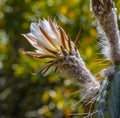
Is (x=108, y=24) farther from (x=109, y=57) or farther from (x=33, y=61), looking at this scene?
(x=33, y=61)

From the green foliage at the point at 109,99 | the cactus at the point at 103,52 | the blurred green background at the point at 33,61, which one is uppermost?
the blurred green background at the point at 33,61

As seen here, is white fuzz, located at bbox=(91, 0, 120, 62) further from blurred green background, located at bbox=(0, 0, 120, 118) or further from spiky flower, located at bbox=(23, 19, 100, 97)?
blurred green background, located at bbox=(0, 0, 120, 118)

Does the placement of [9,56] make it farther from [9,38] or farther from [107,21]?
[107,21]

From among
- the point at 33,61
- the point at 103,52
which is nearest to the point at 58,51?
the point at 103,52

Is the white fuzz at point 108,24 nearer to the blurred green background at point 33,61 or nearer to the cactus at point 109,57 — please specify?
the cactus at point 109,57

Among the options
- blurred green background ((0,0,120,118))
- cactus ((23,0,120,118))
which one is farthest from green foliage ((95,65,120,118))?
blurred green background ((0,0,120,118))

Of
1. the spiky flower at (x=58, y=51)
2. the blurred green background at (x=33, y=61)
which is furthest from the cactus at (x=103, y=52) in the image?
the blurred green background at (x=33, y=61)
